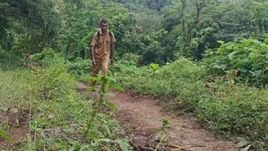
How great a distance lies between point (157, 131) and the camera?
19.1 feet

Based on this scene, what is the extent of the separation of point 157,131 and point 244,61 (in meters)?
3.93

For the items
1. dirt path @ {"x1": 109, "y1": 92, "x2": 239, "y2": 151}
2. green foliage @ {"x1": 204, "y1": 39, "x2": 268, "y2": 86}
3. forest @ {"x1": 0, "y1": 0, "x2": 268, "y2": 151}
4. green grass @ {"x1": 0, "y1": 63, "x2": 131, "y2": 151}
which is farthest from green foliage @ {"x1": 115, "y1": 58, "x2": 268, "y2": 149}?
green grass @ {"x1": 0, "y1": 63, "x2": 131, "y2": 151}

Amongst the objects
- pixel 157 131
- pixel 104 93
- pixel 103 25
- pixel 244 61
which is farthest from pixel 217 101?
pixel 104 93

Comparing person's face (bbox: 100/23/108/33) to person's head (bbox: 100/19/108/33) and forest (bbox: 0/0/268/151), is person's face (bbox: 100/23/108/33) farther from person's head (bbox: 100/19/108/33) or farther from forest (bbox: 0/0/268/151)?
forest (bbox: 0/0/268/151)

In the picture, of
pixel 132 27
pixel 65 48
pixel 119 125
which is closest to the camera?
pixel 119 125

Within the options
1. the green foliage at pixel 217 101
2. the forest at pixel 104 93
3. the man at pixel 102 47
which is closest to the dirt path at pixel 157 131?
the forest at pixel 104 93

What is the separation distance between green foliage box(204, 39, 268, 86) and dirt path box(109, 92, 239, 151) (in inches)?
71.3

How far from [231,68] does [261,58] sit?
791 mm

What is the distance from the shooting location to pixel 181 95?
8.12 m

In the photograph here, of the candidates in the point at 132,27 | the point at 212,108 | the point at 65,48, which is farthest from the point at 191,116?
the point at 132,27

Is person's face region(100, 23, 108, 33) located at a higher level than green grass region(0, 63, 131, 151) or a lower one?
higher

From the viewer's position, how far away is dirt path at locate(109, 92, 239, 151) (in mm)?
5496

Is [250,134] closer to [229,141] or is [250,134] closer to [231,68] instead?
[229,141]

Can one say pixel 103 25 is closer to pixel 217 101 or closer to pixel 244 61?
pixel 244 61
